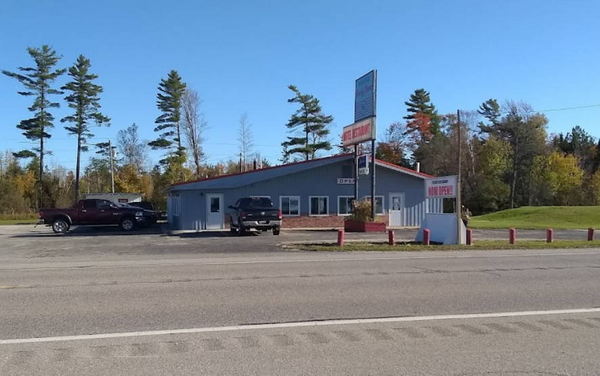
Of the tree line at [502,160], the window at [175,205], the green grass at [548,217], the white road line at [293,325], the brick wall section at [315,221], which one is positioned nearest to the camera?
the white road line at [293,325]

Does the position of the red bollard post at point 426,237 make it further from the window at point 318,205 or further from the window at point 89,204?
the window at point 89,204

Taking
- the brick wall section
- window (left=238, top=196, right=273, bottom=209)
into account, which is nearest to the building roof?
the brick wall section

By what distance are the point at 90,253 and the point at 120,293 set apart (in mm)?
10280

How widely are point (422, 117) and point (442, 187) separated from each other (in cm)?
6237

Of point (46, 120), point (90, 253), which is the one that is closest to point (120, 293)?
point (90, 253)

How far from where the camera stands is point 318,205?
3700 cm

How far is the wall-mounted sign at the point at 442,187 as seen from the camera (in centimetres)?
2282

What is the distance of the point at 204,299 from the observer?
366 inches

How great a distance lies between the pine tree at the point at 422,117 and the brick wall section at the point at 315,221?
161ft

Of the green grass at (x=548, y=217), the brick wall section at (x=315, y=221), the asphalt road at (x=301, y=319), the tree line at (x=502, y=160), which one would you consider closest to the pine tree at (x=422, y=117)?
the tree line at (x=502, y=160)

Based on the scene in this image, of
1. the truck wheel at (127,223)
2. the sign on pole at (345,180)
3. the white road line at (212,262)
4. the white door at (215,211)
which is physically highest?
the sign on pole at (345,180)

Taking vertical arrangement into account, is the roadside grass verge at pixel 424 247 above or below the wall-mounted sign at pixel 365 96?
below

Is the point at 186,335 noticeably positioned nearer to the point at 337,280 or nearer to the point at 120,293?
the point at 120,293

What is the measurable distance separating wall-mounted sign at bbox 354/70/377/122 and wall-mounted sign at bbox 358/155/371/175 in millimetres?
2251
